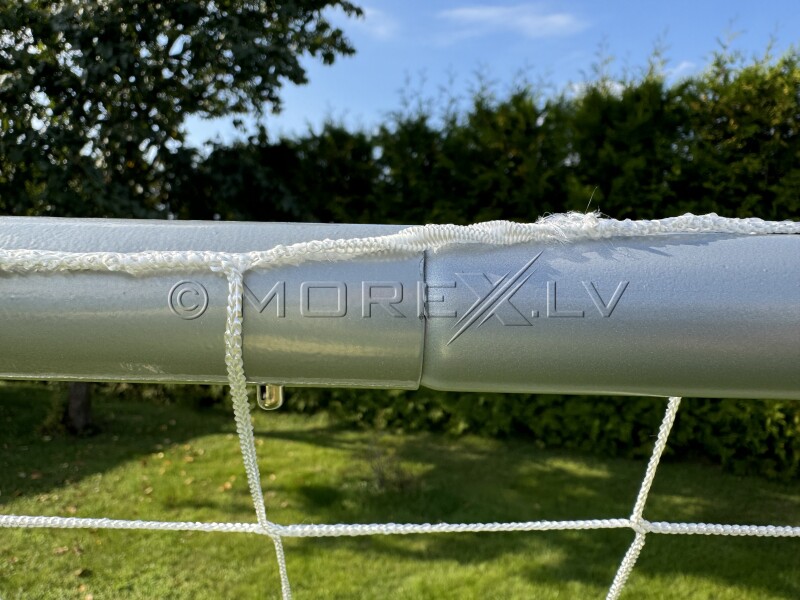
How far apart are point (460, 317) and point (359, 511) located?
10.7ft

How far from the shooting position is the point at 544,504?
12.2 ft

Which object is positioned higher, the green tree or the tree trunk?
the green tree

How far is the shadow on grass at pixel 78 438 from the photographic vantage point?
4059 mm

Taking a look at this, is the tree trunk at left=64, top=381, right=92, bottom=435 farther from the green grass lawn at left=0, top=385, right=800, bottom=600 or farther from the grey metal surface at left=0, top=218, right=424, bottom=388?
the grey metal surface at left=0, top=218, right=424, bottom=388

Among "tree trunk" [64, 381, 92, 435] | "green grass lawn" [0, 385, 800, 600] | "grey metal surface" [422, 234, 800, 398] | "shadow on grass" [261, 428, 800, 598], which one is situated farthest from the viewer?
"tree trunk" [64, 381, 92, 435]

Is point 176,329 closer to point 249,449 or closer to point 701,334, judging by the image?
point 249,449

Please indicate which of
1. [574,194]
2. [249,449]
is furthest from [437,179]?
[249,449]

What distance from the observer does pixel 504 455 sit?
15.0 ft

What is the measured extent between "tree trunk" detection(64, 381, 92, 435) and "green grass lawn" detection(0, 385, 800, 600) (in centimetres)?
16

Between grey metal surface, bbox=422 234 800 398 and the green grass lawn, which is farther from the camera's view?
the green grass lawn

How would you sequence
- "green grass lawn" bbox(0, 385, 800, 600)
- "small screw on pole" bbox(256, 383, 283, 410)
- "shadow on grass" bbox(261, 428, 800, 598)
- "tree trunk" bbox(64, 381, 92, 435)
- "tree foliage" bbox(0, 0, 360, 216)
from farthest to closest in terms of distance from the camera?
1. "tree trunk" bbox(64, 381, 92, 435)
2. "tree foliage" bbox(0, 0, 360, 216)
3. "shadow on grass" bbox(261, 428, 800, 598)
4. "green grass lawn" bbox(0, 385, 800, 600)
5. "small screw on pole" bbox(256, 383, 283, 410)

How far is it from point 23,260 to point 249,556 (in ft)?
9.29

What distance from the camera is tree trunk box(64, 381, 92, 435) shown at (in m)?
4.88

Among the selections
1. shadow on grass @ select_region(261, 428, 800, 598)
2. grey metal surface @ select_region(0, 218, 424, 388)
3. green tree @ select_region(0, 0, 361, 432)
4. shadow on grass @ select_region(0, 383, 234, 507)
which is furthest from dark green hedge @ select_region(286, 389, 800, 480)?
grey metal surface @ select_region(0, 218, 424, 388)
